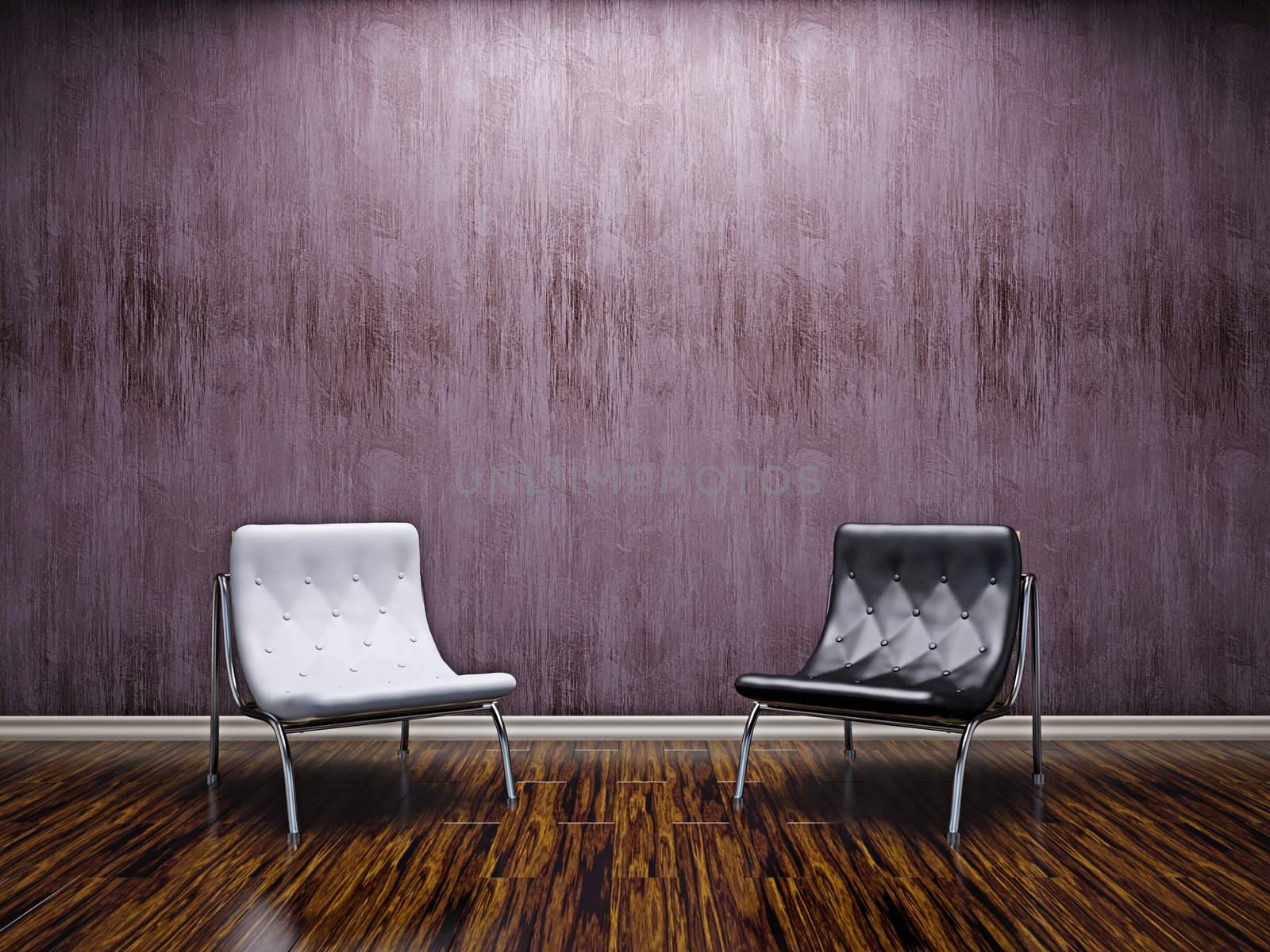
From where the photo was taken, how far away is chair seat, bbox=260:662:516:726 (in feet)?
8.48

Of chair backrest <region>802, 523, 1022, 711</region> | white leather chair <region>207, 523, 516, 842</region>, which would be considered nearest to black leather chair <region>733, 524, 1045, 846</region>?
chair backrest <region>802, 523, 1022, 711</region>

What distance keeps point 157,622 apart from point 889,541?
275cm

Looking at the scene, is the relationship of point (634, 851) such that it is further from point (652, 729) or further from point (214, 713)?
point (214, 713)

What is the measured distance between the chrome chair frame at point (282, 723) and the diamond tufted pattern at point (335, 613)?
0.16ft

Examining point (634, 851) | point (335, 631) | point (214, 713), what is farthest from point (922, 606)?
point (214, 713)

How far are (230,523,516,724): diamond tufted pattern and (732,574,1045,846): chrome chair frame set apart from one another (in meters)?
0.76

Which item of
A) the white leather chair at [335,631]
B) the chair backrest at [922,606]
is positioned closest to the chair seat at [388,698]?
the white leather chair at [335,631]

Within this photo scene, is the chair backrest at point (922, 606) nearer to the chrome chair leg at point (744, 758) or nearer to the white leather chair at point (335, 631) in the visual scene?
the chrome chair leg at point (744, 758)

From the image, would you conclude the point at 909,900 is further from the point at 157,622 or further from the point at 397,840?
the point at 157,622

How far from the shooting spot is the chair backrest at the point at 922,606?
2994 millimetres

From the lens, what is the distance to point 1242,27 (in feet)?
12.1

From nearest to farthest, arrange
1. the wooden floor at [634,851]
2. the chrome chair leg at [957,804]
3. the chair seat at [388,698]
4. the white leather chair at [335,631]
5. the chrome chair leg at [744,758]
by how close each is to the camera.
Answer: the wooden floor at [634,851] < the chrome chair leg at [957,804] < the chair seat at [388,698] < the white leather chair at [335,631] < the chrome chair leg at [744,758]

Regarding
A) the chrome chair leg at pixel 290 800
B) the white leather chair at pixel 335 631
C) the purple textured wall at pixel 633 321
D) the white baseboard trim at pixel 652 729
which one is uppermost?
the purple textured wall at pixel 633 321

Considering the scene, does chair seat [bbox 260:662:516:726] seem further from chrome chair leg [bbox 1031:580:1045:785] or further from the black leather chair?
chrome chair leg [bbox 1031:580:1045:785]
